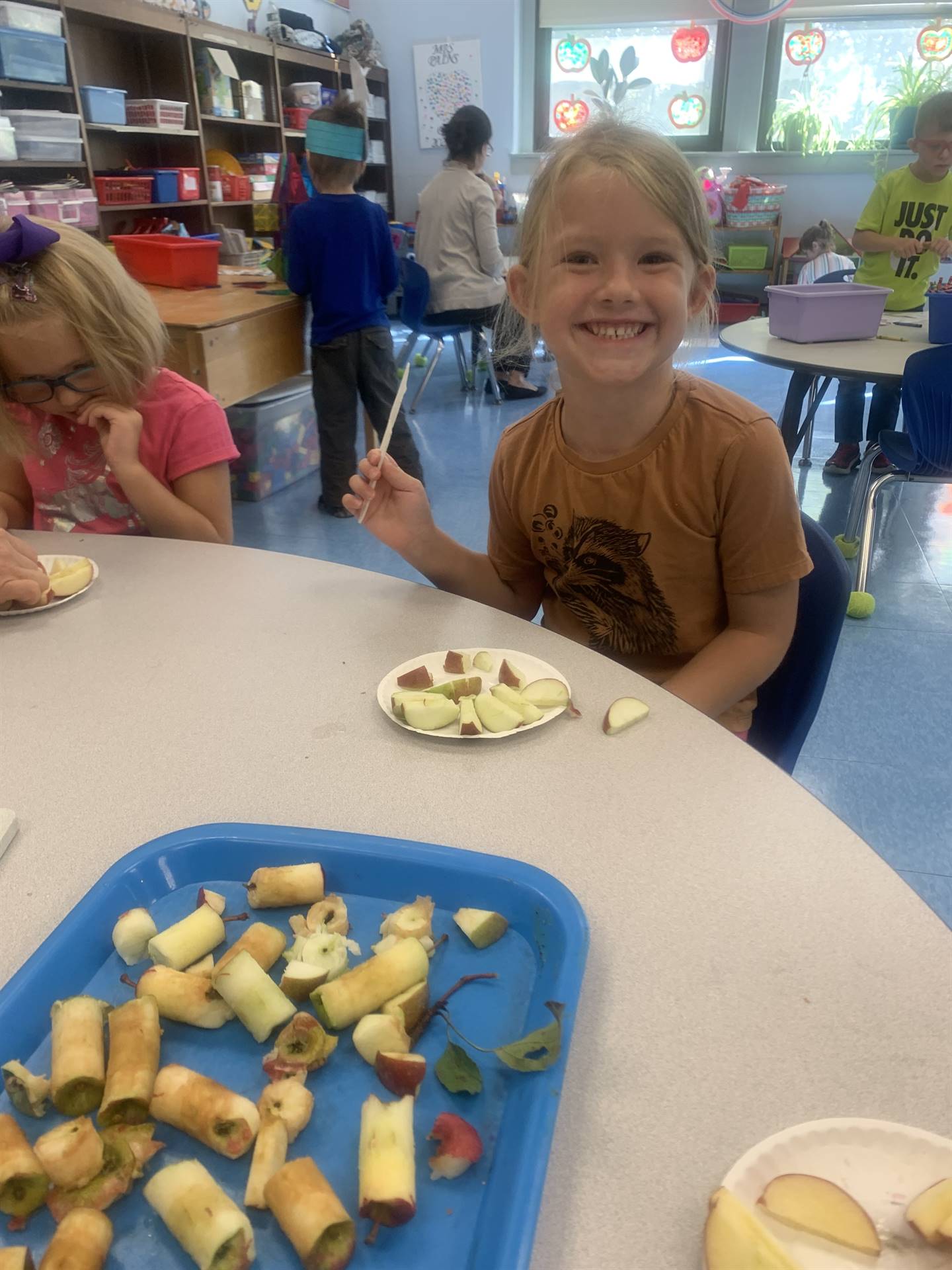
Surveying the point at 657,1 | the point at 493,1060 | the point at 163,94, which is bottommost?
the point at 493,1060

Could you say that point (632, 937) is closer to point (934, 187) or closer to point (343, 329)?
point (343, 329)

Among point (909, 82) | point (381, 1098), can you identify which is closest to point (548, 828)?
point (381, 1098)

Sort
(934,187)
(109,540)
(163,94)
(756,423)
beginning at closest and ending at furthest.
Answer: (756,423) → (109,540) → (934,187) → (163,94)

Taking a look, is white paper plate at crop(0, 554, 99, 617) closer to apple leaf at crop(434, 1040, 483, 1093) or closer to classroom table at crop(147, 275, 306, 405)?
apple leaf at crop(434, 1040, 483, 1093)

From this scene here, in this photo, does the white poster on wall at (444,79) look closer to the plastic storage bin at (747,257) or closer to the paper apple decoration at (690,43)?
the paper apple decoration at (690,43)

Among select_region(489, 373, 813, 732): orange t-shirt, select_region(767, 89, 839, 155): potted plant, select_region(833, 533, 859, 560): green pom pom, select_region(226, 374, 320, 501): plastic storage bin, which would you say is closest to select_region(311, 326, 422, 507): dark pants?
select_region(226, 374, 320, 501): plastic storage bin

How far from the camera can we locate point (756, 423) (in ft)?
2.96

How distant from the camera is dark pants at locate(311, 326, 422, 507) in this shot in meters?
2.88

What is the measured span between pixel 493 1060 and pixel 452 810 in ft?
0.61

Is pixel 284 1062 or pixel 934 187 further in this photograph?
pixel 934 187

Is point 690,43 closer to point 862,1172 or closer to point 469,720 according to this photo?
point 469,720

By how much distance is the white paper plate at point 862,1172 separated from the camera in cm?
32

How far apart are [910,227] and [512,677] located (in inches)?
112

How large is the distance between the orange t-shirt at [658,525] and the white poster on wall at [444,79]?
238 inches
